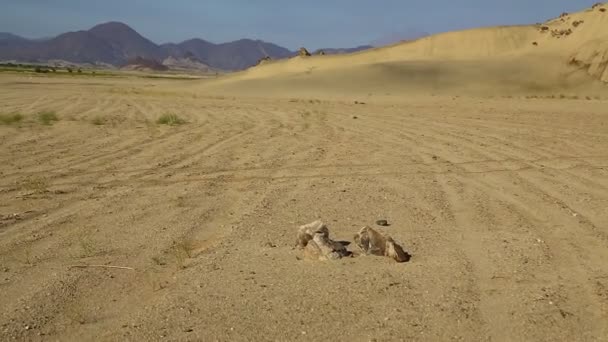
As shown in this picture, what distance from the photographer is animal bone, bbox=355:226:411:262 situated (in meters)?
4.85

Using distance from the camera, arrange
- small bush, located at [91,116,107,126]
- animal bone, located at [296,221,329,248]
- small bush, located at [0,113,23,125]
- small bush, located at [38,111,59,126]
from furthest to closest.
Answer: small bush, located at [91,116,107,126], small bush, located at [38,111,59,126], small bush, located at [0,113,23,125], animal bone, located at [296,221,329,248]

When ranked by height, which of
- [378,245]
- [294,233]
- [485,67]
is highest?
[378,245]

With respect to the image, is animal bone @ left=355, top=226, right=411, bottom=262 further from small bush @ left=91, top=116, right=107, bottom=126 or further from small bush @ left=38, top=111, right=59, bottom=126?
small bush @ left=38, top=111, right=59, bottom=126

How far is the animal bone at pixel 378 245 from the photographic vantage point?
15.9ft

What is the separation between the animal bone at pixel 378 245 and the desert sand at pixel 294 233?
0.09 m

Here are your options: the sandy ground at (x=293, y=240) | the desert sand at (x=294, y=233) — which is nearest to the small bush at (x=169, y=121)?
the desert sand at (x=294, y=233)

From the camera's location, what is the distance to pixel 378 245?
4992 mm

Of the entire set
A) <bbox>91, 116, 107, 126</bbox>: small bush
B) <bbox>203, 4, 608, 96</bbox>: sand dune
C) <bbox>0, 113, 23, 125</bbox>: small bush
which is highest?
<bbox>0, 113, 23, 125</bbox>: small bush

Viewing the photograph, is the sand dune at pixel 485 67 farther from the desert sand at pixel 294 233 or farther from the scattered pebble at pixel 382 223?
the scattered pebble at pixel 382 223

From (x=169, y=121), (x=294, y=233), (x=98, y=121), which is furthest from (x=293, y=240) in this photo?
(x=98, y=121)

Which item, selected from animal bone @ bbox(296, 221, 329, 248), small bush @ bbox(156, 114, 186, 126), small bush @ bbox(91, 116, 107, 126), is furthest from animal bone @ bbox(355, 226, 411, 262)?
small bush @ bbox(91, 116, 107, 126)

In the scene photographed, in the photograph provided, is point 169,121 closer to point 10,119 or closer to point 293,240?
point 10,119

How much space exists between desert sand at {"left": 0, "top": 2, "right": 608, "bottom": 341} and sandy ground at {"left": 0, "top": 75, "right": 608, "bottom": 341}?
18mm

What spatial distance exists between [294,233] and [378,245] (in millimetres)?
871
